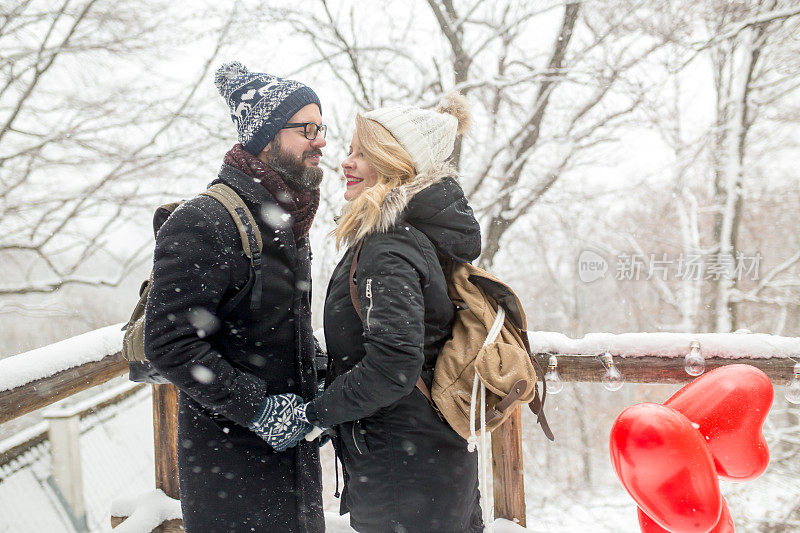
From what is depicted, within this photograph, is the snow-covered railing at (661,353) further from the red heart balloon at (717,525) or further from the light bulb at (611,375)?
the red heart balloon at (717,525)

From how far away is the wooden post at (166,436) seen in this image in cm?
264

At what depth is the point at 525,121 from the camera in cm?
818

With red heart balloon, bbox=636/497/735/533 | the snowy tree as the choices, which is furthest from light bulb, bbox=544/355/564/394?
the snowy tree

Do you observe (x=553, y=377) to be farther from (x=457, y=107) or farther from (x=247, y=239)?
(x=247, y=239)

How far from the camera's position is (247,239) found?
4.73ft

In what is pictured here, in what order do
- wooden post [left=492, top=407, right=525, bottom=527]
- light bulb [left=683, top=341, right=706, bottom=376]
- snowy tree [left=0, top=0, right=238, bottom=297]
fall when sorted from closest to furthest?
1. light bulb [left=683, top=341, right=706, bottom=376]
2. wooden post [left=492, top=407, right=525, bottom=527]
3. snowy tree [left=0, top=0, right=238, bottom=297]

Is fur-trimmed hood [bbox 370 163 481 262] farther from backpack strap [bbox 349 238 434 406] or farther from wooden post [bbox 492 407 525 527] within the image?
wooden post [bbox 492 407 525 527]

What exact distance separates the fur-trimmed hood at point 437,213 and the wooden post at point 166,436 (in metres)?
1.85

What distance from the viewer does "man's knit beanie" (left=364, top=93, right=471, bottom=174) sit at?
1579mm

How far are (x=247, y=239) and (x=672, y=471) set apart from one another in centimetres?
122

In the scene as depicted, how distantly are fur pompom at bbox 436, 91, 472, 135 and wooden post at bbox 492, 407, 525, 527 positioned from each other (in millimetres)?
1375

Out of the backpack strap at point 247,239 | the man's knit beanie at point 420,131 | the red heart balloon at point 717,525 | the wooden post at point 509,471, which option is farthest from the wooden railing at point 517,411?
the man's knit beanie at point 420,131

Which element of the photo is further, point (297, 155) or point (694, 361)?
point (694, 361)

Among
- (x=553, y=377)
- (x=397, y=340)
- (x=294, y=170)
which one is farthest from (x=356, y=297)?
(x=553, y=377)
